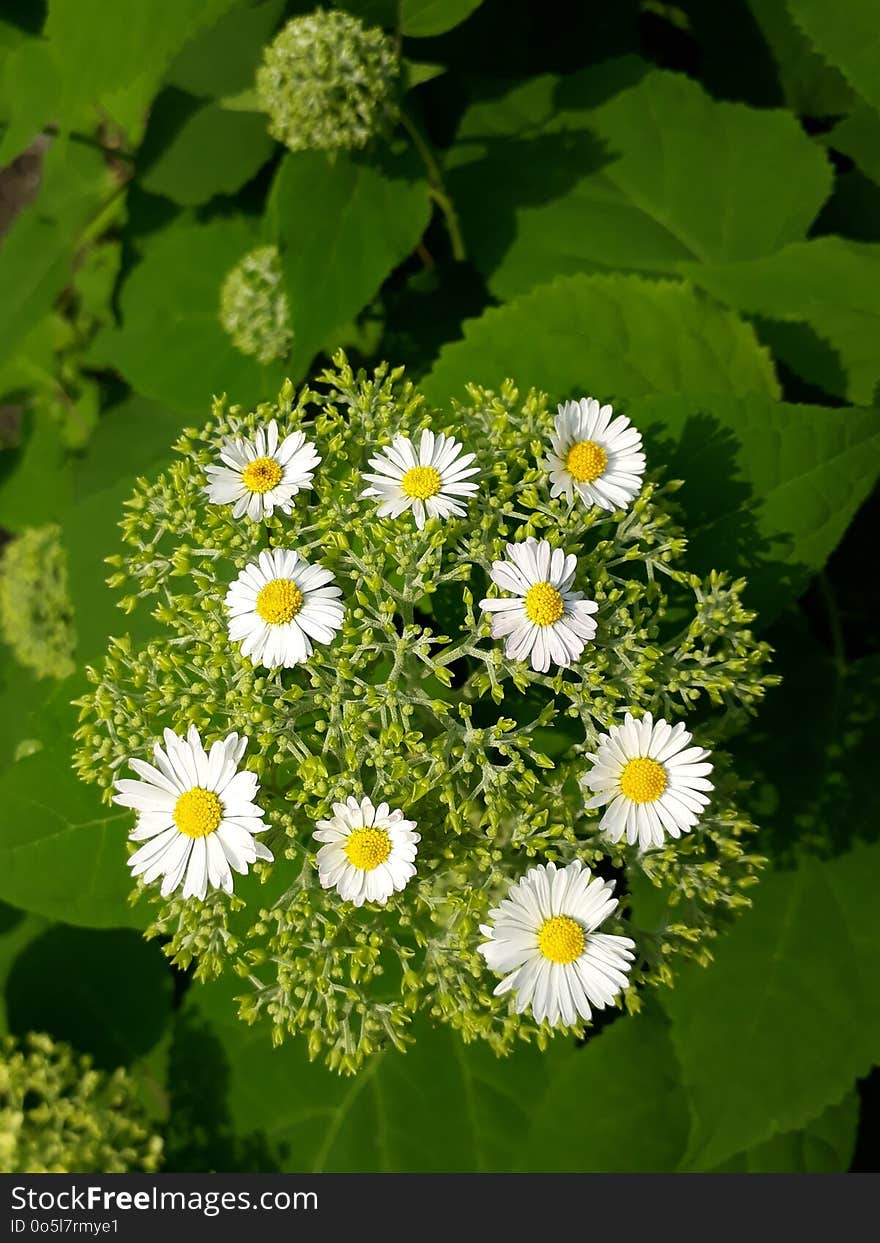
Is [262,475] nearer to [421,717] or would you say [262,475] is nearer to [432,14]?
[421,717]

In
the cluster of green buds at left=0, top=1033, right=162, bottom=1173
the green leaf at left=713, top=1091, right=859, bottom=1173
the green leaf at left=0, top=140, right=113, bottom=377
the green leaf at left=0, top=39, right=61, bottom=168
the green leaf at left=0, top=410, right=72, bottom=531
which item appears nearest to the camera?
the green leaf at left=713, top=1091, right=859, bottom=1173

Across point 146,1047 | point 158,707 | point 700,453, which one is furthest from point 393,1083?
point 700,453

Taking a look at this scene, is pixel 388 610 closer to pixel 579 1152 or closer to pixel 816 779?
pixel 816 779

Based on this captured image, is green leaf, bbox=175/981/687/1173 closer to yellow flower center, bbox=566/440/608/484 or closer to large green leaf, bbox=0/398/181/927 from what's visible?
large green leaf, bbox=0/398/181/927

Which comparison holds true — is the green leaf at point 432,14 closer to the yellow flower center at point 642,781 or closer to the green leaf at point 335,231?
the green leaf at point 335,231

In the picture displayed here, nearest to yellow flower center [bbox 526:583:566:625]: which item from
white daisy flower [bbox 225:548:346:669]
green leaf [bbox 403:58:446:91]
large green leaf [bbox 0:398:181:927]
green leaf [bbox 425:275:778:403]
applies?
white daisy flower [bbox 225:548:346:669]

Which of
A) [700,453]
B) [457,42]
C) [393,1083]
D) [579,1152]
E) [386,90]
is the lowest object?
[579,1152]
